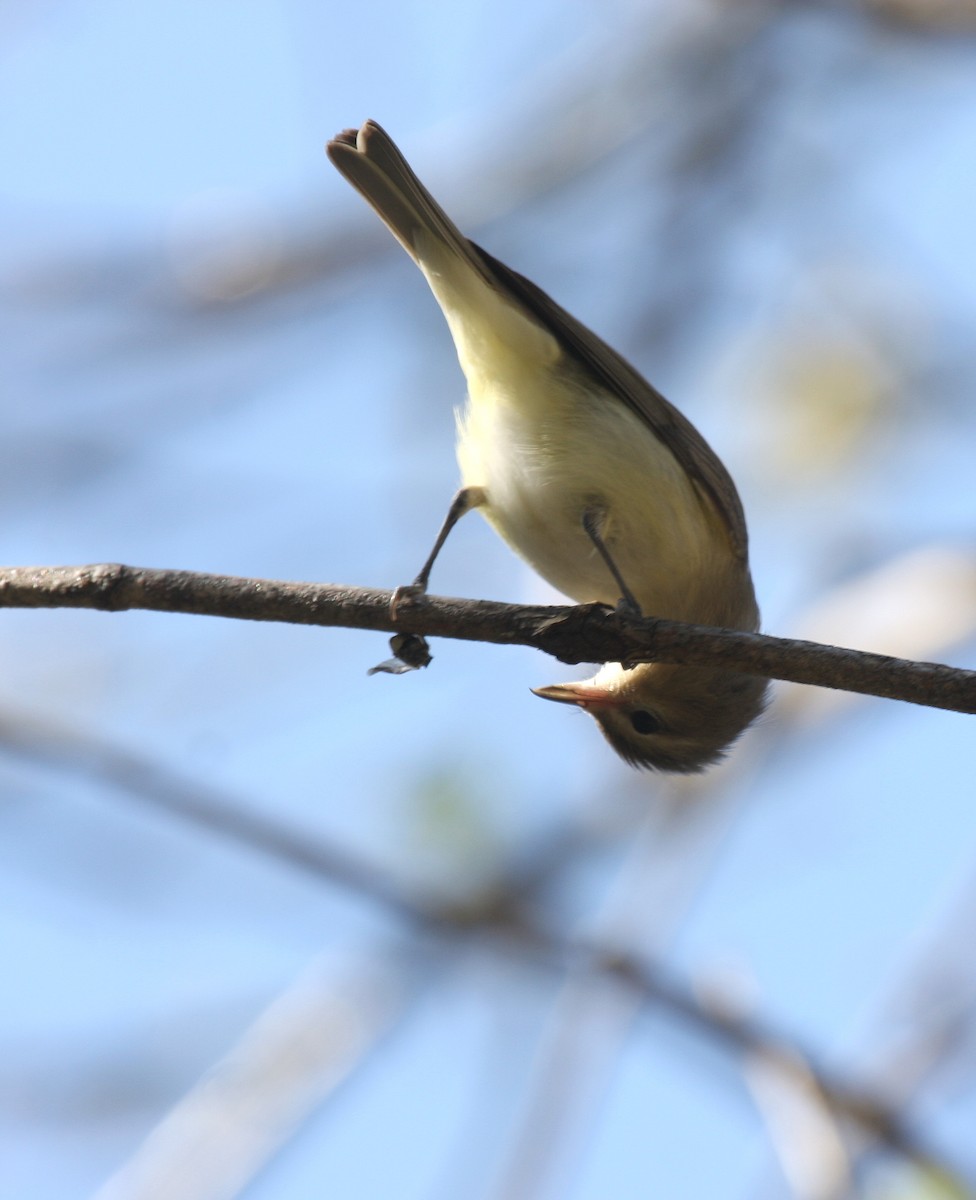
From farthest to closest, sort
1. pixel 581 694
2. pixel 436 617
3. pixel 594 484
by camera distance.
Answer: pixel 581 694
pixel 594 484
pixel 436 617

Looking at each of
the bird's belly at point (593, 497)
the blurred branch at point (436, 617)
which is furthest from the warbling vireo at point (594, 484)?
the blurred branch at point (436, 617)

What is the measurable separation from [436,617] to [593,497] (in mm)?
1402

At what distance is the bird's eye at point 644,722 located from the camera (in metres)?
4.51

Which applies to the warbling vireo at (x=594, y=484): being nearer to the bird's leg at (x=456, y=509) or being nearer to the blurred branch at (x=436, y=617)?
the bird's leg at (x=456, y=509)

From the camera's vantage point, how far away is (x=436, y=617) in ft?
10.0

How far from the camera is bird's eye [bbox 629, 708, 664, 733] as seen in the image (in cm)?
451

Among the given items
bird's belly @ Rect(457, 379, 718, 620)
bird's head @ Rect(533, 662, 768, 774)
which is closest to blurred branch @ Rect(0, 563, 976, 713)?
bird's belly @ Rect(457, 379, 718, 620)

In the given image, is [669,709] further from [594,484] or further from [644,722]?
[594,484]

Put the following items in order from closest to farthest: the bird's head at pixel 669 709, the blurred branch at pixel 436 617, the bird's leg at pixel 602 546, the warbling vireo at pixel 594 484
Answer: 1. the blurred branch at pixel 436 617
2. the bird's leg at pixel 602 546
3. the warbling vireo at pixel 594 484
4. the bird's head at pixel 669 709

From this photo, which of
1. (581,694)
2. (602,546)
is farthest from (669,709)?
(602,546)

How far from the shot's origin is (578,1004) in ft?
14.6

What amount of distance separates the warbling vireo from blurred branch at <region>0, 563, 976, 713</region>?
1.09m

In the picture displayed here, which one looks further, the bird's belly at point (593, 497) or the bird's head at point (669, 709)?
the bird's head at point (669, 709)

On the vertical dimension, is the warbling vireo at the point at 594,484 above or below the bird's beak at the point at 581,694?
above
